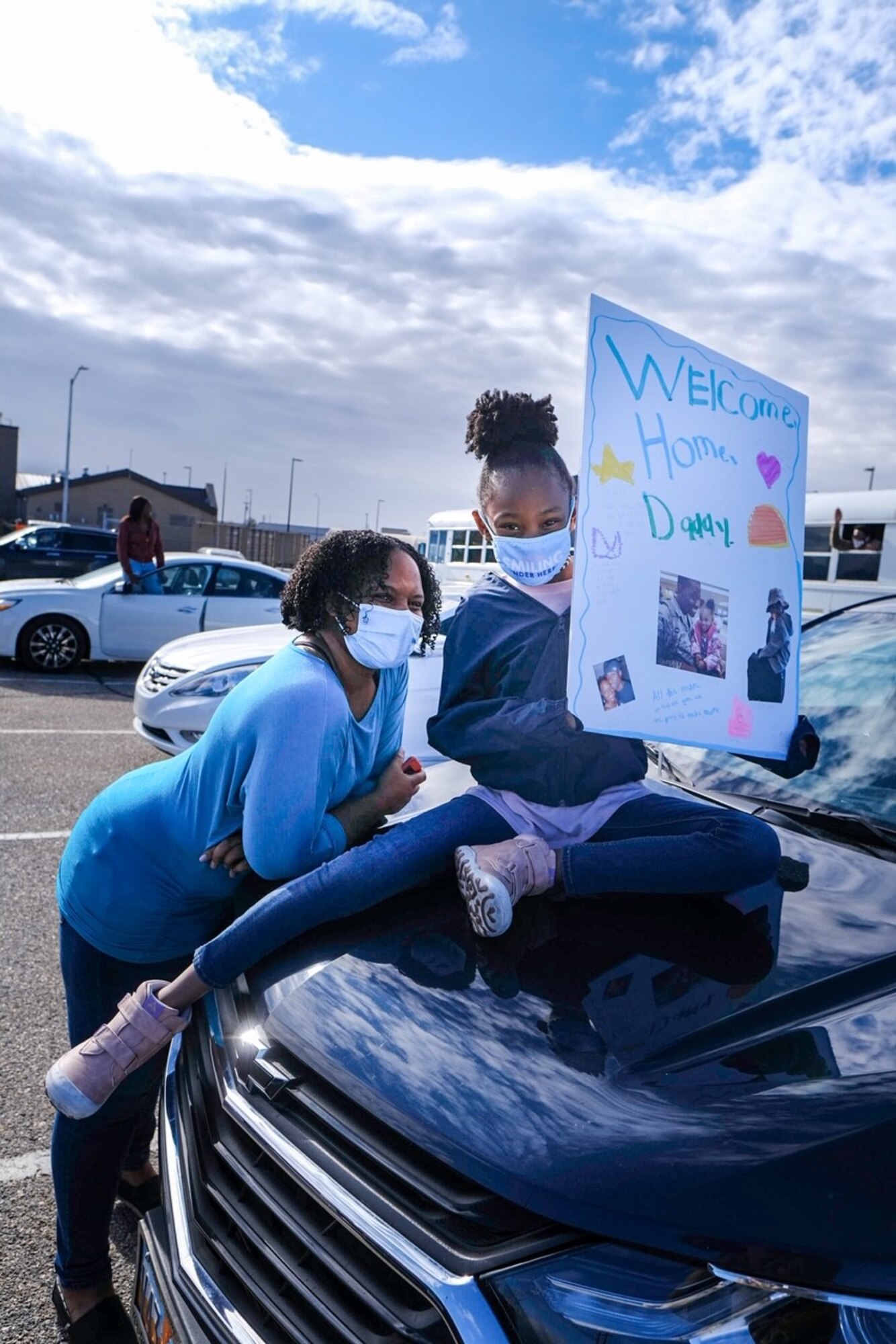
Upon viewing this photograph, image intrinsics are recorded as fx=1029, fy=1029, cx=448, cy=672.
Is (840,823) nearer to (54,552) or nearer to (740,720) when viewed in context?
(740,720)

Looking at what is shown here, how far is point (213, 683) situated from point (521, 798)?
165 inches

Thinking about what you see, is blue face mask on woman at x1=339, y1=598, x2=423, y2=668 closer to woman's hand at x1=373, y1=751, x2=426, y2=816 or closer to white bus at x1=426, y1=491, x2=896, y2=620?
woman's hand at x1=373, y1=751, x2=426, y2=816

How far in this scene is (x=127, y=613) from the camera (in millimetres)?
10711

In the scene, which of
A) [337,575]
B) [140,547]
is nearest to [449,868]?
[337,575]

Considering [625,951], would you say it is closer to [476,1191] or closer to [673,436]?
[476,1191]

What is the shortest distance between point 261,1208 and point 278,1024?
27cm

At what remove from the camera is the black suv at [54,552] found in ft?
52.3

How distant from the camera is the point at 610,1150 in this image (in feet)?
4.14

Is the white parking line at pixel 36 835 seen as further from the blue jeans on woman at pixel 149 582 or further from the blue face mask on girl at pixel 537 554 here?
the blue jeans on woman at pixel 149 582

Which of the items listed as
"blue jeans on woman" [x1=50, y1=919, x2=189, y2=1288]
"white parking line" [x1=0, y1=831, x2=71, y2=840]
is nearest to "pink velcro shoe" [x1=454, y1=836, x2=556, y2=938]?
"blue jeans on woman" [x1=50, y1=919, x2=189, y2=1288]

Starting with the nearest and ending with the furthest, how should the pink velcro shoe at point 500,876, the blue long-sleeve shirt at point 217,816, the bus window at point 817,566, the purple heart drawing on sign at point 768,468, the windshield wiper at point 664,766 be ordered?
1. the pink velcro shoe at point 500,876
2. the blue long-sleeve shirt at point 217,816
3. the purple heart drawing on sign at point 768,468
4. the windshield wiper at point 664,766
5. the bus window at point 817,566

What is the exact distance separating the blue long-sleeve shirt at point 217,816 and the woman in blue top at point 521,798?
0.14 metres

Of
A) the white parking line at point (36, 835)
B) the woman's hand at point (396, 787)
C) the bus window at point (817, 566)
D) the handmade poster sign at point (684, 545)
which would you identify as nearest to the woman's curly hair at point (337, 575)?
the woman's hand at point (396, 787)

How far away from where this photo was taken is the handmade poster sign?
1983 mm
